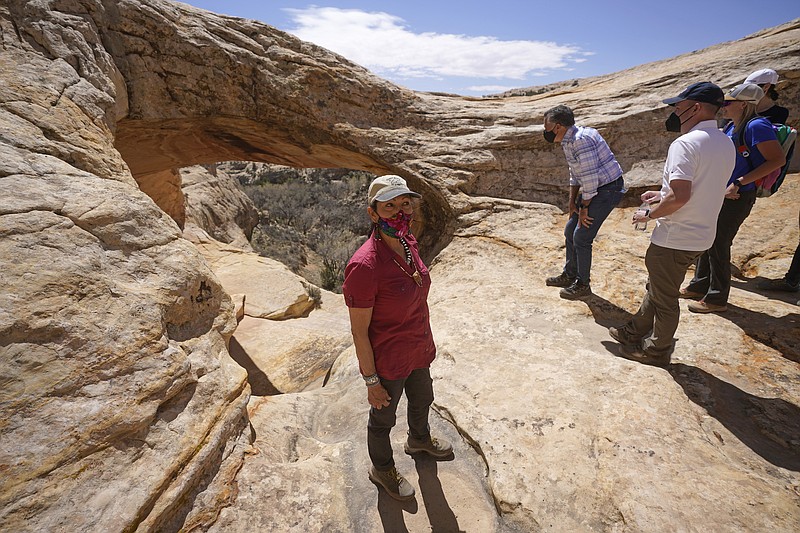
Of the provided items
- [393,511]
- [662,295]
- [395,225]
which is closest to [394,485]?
[393,511]

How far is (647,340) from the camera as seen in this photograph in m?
3.01

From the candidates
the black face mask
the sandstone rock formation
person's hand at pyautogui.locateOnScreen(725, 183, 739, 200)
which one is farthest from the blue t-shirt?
the sandstone rock formation

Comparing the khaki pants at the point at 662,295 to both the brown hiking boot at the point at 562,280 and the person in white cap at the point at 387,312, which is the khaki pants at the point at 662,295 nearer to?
the brown hiking boot at the point at 562,280

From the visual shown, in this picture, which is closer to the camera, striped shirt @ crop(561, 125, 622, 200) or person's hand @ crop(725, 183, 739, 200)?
person's hand @ crop(725, 183, 739, 200)

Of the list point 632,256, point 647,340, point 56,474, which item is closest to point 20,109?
point 56,474

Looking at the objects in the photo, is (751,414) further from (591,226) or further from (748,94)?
(748,94)

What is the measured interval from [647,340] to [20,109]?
4895 mm

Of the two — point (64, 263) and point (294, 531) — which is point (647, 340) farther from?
point (64, 263)

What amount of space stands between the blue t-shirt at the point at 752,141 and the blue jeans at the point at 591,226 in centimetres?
86

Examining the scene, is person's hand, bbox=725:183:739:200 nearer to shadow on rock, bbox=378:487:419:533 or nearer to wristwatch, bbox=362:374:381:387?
wristwatch, bbox=362:374:381:387

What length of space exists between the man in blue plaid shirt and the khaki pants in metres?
1.03

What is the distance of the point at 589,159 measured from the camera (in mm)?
3656

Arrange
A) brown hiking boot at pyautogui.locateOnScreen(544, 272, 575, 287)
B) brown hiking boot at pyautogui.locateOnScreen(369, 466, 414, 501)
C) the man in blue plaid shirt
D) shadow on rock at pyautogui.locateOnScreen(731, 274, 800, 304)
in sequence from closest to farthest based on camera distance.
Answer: brown hiking boot at pyautogui.locateOnScreen(369, 466, 414, 501), the man in blue plaid shirt, shadow on rock at pyautogui.locateOnScreen(731, 274, 800, 304), brown hiking boot at pyautogui.locateOnScreen(544, 272, 575, 287)

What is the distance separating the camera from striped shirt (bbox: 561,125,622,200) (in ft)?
12.0
